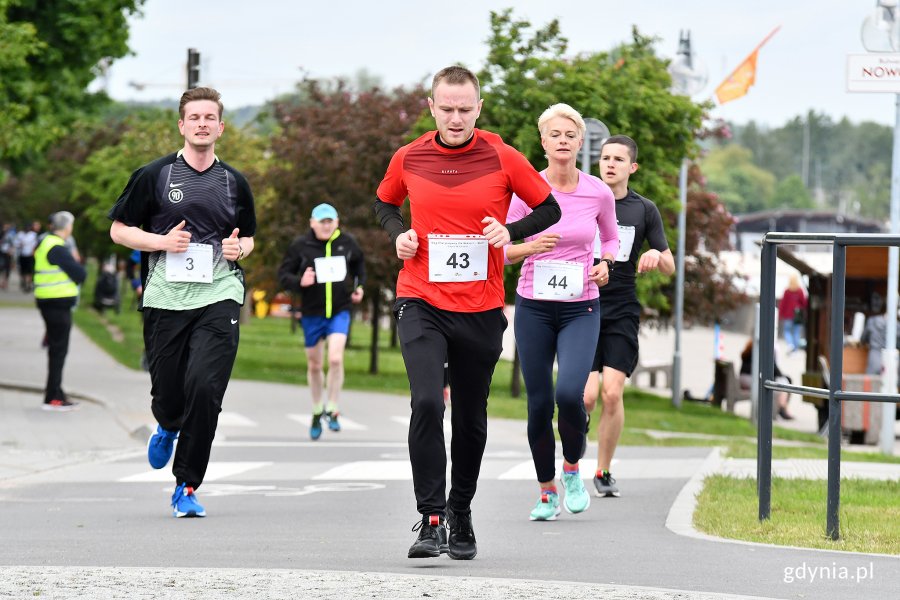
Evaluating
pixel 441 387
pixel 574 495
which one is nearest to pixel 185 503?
pixel 574 495

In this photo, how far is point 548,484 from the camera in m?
9.09

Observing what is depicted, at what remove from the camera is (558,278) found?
8773 millimetres

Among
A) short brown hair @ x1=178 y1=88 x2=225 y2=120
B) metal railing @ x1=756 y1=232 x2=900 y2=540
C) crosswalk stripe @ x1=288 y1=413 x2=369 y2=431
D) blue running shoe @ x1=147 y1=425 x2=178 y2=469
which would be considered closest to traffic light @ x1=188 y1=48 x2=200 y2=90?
crosswalk stripe @ x1=288 y1=413 x2=369 y2=431

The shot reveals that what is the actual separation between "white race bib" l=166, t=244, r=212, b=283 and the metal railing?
2.76 meters

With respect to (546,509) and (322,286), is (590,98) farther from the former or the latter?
(546,509)

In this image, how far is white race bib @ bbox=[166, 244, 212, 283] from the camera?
28.5 ft

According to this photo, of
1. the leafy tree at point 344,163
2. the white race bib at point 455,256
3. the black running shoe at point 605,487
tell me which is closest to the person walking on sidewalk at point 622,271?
the black running shoe at point 605,487

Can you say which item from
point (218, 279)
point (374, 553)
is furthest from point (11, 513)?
point (374, 553)

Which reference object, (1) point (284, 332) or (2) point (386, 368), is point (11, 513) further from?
(1) point (284, 332)

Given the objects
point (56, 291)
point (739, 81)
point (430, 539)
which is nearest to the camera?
point (430, 539)

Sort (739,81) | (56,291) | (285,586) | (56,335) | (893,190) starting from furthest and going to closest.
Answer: (739,81)
(56,291)
(56,335)
(893,190)
(285,586)

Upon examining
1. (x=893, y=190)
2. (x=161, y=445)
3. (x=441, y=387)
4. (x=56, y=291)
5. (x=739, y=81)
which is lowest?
(x=161, y=445)

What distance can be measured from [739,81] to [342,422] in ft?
52.3

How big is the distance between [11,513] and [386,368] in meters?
23.8
